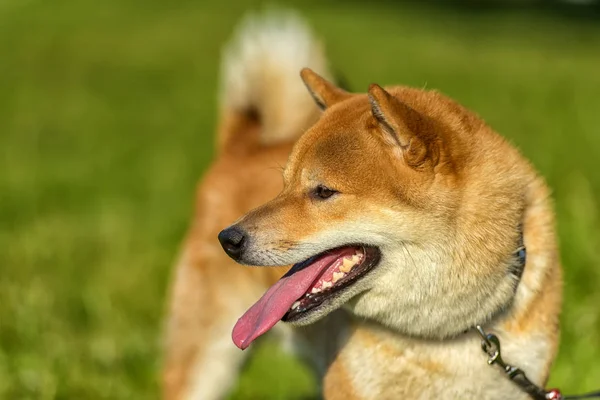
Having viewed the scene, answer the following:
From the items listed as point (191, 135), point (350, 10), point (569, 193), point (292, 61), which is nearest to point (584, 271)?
point (569, 193)

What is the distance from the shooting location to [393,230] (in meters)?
2.89

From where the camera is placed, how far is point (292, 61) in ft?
14.6

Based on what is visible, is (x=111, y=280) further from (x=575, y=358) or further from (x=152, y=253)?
(x=575, y=358)

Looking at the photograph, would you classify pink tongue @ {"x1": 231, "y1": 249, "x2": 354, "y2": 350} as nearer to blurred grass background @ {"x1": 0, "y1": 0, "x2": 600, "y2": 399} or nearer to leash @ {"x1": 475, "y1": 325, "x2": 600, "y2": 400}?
A: leash @ {"x1": 475, "y1": 325, "x2": 600, "y2": 400}

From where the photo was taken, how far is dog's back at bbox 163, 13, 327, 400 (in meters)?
4.16

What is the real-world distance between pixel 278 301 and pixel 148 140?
31.4 feet

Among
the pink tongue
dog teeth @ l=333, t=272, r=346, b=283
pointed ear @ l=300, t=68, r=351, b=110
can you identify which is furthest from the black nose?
pointed ear @ l=300, t=68, r=351, b=110

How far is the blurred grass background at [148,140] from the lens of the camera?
5094 mm

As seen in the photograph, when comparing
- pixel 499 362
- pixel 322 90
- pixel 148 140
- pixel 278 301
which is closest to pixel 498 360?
pixel 499 362

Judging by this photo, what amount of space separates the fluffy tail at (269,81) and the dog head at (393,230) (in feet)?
4.59

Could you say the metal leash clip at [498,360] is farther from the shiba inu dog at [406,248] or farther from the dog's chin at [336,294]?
the dog's chin at [336,294]

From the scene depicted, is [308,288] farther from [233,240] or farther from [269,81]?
[269,81]

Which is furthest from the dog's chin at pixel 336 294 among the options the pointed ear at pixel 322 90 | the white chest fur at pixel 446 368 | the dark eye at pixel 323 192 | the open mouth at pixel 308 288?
the pointed ear at pixel 322 90

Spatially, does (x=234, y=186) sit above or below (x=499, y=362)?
above
